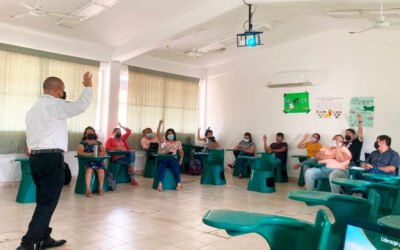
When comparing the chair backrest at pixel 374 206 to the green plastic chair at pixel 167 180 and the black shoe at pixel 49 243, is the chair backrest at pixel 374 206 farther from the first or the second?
the green plastic chair at pixel 167 180

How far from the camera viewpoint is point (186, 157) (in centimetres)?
879

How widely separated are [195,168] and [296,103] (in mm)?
2911

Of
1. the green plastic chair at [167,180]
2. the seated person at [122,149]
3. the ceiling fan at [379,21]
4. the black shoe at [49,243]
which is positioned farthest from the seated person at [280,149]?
the black shoe at [49,243]

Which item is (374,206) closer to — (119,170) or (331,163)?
(331,163)

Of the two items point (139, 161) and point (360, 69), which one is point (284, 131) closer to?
point (360, 69)

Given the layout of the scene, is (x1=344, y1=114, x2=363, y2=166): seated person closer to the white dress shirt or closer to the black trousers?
the white dress shirt

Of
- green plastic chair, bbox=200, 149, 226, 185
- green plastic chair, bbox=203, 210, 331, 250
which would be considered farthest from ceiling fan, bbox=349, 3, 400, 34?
green plastic chair, bbox=203, 210, 331, 250

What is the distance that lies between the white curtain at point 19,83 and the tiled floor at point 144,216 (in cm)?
93

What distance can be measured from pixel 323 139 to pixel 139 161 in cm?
427

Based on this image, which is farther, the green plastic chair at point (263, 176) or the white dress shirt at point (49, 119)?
the green plastic chair at point (263, 176)

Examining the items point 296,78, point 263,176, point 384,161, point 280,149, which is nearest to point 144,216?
point 263,176

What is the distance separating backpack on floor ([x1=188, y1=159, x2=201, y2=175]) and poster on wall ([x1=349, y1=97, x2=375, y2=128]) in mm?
3672

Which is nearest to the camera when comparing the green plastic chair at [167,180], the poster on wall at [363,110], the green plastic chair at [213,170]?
the green plastic chair at [167,180]

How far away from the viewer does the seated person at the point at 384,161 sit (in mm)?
4787
